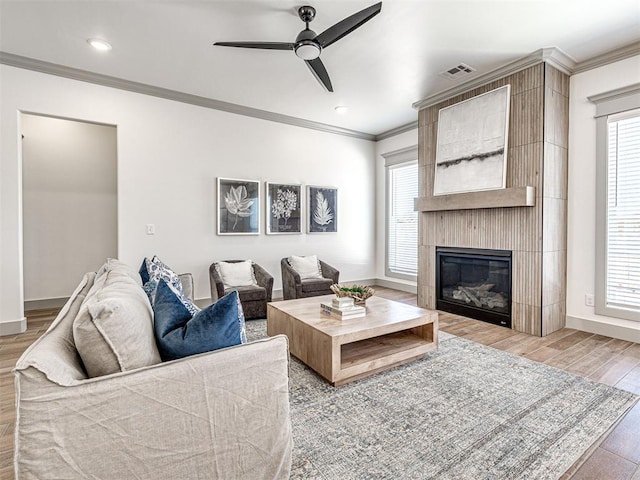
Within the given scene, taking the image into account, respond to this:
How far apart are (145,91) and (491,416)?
186 inches

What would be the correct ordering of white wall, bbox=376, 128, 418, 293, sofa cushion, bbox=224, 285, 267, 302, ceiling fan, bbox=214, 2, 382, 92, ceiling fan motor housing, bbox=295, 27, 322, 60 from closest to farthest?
1. ceiling fan, bbox=214, 2, 382, 92
2. ceiling fan motor housing, bbox=295, 27, 322, 60
3. sofa cushion, bbox=224, 285, 267, 302
4. white wall, bbox=376, 128, 418, 293

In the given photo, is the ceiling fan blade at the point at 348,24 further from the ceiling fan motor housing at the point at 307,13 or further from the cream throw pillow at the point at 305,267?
the cream throw pillow at the point at 305,267

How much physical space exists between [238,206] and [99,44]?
227 cm

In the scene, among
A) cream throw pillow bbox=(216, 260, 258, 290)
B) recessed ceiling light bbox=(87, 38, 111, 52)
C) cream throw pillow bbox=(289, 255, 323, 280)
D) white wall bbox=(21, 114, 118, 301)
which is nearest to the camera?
recessed ceiling light bbox=(87, 38, 111, 52)

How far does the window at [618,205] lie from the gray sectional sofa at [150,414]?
3.57 meters

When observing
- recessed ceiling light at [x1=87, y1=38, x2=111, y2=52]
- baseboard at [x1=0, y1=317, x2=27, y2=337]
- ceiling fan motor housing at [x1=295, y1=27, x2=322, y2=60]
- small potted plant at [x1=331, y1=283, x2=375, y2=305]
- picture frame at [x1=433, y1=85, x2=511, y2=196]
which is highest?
recessed ceiling light at [x1=87, y1=38, x2=111, y2=52]

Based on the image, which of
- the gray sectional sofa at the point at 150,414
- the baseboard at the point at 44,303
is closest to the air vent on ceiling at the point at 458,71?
the gray sectional sofa at the point at 150,414

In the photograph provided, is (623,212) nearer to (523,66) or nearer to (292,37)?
(523,66)

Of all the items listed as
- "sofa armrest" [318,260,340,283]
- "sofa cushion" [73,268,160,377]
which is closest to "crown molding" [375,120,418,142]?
"sofa armrest" [318,260,340,283]

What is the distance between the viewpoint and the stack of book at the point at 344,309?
252cm

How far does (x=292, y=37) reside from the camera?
2957mm

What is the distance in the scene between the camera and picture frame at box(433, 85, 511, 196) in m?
3.49

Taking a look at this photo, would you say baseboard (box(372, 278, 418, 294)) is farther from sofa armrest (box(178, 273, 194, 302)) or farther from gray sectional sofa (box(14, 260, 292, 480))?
gray sectional sofa (box(14, 260, 292, 480))

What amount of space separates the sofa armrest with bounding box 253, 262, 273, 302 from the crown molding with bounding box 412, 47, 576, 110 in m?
3.27
